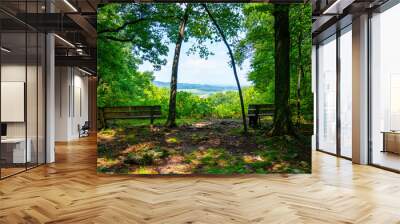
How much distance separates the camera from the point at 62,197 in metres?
5.21

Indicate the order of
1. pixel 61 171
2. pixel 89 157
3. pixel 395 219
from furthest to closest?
pixel 89 157, pixel 61 171, pixel 395 219

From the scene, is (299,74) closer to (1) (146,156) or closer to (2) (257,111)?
(2) (257,111)

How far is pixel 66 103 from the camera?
15.2 meters

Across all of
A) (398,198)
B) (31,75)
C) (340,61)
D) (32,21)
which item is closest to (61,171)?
(31,75)

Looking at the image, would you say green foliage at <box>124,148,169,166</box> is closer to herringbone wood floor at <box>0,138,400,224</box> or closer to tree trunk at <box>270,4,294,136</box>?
herringbone wood floor at <box>0,138,400,224</box>

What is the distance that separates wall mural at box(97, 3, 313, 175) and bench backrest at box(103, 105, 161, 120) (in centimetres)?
2

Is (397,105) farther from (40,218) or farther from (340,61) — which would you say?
(40,218)

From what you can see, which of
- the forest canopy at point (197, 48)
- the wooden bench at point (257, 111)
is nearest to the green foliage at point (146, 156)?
the forest canopy at point (197, 48)

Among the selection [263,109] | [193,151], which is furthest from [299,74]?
[193,151]

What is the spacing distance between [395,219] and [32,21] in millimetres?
6749

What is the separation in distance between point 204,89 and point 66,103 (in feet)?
31.6

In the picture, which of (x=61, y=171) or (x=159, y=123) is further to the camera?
(x=61, y=171)

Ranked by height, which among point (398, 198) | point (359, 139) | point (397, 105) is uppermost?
point (397, 105)

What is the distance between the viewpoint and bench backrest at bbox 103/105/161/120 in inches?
269
